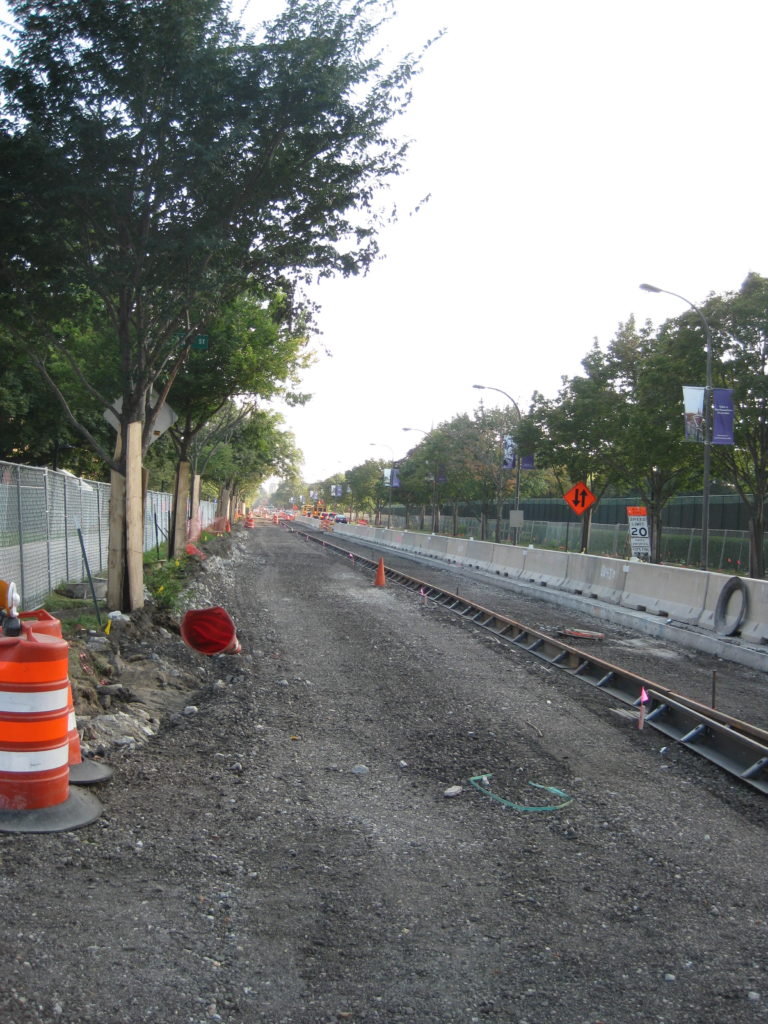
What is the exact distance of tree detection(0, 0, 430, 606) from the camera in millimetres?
11016

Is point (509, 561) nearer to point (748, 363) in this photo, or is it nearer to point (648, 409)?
point (648, 409)

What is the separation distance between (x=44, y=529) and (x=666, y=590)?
37.2ft

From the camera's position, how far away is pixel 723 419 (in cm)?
2319

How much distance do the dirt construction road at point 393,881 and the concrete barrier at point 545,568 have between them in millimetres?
14693

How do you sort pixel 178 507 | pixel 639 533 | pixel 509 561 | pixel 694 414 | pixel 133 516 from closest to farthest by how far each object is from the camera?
pixel 133 516
pixel 639 533
pixel 694 414
pixel 178 507
pixel 509 561

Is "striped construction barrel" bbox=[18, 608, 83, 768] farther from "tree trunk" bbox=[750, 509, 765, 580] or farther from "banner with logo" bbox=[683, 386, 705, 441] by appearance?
"tree trunk" bbox=[750, 509, 765, 580]

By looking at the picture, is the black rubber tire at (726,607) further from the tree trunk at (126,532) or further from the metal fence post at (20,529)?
the metal fence post at (20,529)

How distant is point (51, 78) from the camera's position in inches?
437

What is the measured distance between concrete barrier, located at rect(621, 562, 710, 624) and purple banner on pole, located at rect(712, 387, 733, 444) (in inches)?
252

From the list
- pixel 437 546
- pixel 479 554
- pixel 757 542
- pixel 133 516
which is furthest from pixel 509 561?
pixel 133 516

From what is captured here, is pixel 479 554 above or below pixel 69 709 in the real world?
below

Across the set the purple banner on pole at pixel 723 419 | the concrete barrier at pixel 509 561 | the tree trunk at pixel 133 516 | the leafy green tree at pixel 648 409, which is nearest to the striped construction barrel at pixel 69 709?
the tree trunk at pixel 133 516

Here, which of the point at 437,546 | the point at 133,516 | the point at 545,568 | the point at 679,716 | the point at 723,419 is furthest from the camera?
the point at 437,546

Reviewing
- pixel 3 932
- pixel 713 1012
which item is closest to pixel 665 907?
pixel 713 1012
